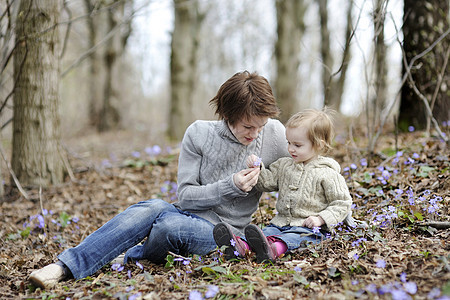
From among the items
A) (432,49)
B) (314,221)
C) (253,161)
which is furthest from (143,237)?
(432,49)

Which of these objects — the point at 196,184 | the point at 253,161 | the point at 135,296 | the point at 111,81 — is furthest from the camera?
the point at 111,81

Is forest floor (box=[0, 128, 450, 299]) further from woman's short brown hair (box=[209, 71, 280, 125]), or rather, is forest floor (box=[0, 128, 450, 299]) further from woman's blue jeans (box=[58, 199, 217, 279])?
woman's short brown hair (box=[209, 71, 280, 125])

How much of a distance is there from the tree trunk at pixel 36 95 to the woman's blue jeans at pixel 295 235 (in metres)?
3.32

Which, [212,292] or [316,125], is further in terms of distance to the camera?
[316,125]

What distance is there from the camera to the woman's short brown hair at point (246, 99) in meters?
2.59

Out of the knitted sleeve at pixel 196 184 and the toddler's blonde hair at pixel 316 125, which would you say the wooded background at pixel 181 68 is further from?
the knitted sleeve at pixel 196 184

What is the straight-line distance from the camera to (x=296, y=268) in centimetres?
233

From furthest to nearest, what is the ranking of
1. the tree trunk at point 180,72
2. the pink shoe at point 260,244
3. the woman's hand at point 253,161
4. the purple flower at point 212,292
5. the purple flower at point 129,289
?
the tree trunk at point 180,72
the woman's hand at point 253,161
the pink shoe at point 260,244
the purple flower at point 129,289
the purple flower at point 212,292

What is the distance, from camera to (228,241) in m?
2.53

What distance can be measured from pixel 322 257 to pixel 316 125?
34.9 inches

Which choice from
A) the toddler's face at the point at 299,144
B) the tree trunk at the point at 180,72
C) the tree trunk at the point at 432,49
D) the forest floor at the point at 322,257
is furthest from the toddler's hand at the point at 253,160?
the tree trunk at the point at 180,72

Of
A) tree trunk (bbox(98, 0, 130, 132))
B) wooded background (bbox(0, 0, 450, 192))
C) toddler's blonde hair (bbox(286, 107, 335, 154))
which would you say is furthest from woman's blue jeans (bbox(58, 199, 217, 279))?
tree trunk (bbox(98, 0, 130, 132))

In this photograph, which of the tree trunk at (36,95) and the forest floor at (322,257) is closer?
the forest floor at (322,257)

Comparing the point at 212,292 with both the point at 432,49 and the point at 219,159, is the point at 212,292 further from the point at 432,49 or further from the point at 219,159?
the point at 432,49
